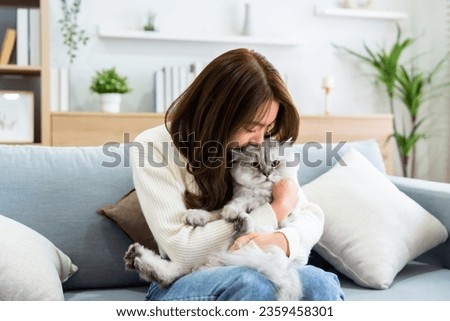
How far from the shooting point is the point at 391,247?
186cm

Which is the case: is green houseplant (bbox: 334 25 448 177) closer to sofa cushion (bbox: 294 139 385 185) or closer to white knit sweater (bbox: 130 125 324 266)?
sofa cushion (bbox: 294 139 385 185)

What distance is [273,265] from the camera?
1.32 meters

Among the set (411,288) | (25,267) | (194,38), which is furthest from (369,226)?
(194,38)

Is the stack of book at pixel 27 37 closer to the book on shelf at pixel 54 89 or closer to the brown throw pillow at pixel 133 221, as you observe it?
the book on shelf at pixel 54 89

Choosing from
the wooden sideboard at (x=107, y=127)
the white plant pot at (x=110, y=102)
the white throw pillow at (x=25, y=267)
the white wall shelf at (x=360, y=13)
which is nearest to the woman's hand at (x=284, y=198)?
the white throw pillow at (x=25, y=267)

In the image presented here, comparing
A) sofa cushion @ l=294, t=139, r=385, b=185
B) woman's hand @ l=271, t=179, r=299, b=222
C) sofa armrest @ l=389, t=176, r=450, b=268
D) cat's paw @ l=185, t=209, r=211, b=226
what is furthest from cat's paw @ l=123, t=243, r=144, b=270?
sofa armrest @ l=389, t=176, r=450, b=268

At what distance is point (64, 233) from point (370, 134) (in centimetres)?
249

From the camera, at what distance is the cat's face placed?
60.5 inches

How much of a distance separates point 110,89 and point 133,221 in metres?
2.00

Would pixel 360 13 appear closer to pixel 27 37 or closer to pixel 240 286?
pixel 27 37

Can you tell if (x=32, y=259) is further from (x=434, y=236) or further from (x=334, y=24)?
(x=334, y=24)

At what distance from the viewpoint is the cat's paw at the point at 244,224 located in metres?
1.47

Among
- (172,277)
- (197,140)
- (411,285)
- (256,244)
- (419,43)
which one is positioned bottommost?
(411,285)

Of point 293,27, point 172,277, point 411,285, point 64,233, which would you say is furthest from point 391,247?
point 293,27
